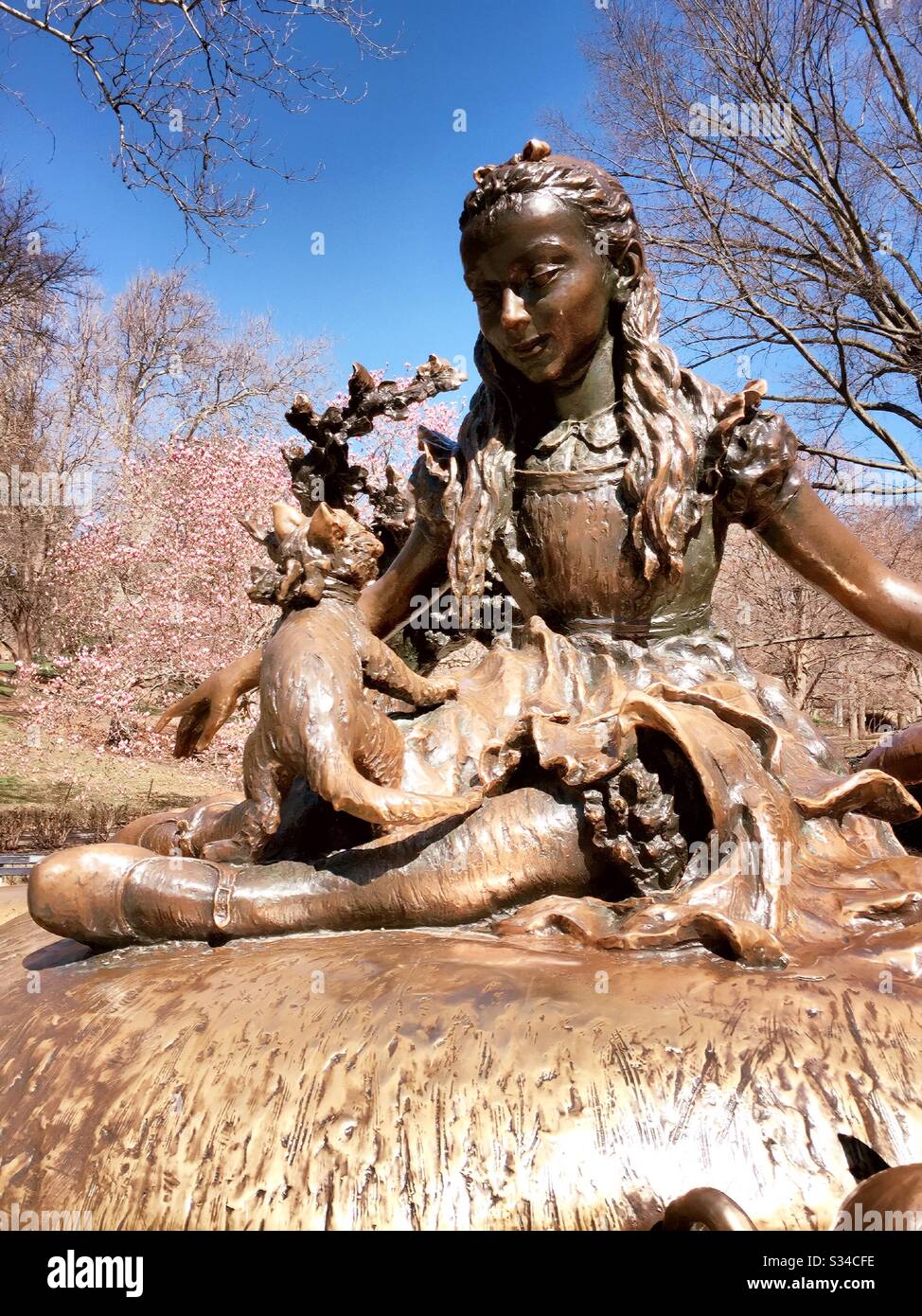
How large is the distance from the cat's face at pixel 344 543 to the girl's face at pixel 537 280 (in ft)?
1.92

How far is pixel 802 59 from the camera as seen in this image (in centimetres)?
771

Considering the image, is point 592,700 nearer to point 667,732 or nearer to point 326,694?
point 667,732

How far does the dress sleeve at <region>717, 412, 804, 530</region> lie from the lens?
7.25 ft

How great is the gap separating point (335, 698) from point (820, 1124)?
41.9 inches

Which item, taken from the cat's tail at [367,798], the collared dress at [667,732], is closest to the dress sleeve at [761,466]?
the collared dress at [667,732]

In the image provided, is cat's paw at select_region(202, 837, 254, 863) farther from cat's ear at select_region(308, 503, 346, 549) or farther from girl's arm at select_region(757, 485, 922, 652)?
girl's arm at select_region(757, 485, 922, 652)

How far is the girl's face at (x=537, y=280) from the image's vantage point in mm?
2090

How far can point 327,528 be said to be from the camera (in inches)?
78.7

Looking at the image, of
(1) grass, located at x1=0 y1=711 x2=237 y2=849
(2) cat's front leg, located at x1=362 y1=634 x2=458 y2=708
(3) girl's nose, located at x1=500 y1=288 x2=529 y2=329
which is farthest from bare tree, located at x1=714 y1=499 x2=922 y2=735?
(2) cat's front leg, located at x1=362 y1=634 x2=458 y2=708

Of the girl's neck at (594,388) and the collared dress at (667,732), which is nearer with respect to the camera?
the collared dress at (667,732)

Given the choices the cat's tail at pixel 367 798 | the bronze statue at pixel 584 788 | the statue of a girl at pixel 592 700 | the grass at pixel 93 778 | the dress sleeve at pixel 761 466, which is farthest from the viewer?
the grass at pixel 93 778

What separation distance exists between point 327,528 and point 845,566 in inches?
50.2

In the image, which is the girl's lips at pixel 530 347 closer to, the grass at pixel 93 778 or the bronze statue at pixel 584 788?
the bronze statue at pixel 584 788

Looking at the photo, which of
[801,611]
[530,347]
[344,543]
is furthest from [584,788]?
[801,611]
